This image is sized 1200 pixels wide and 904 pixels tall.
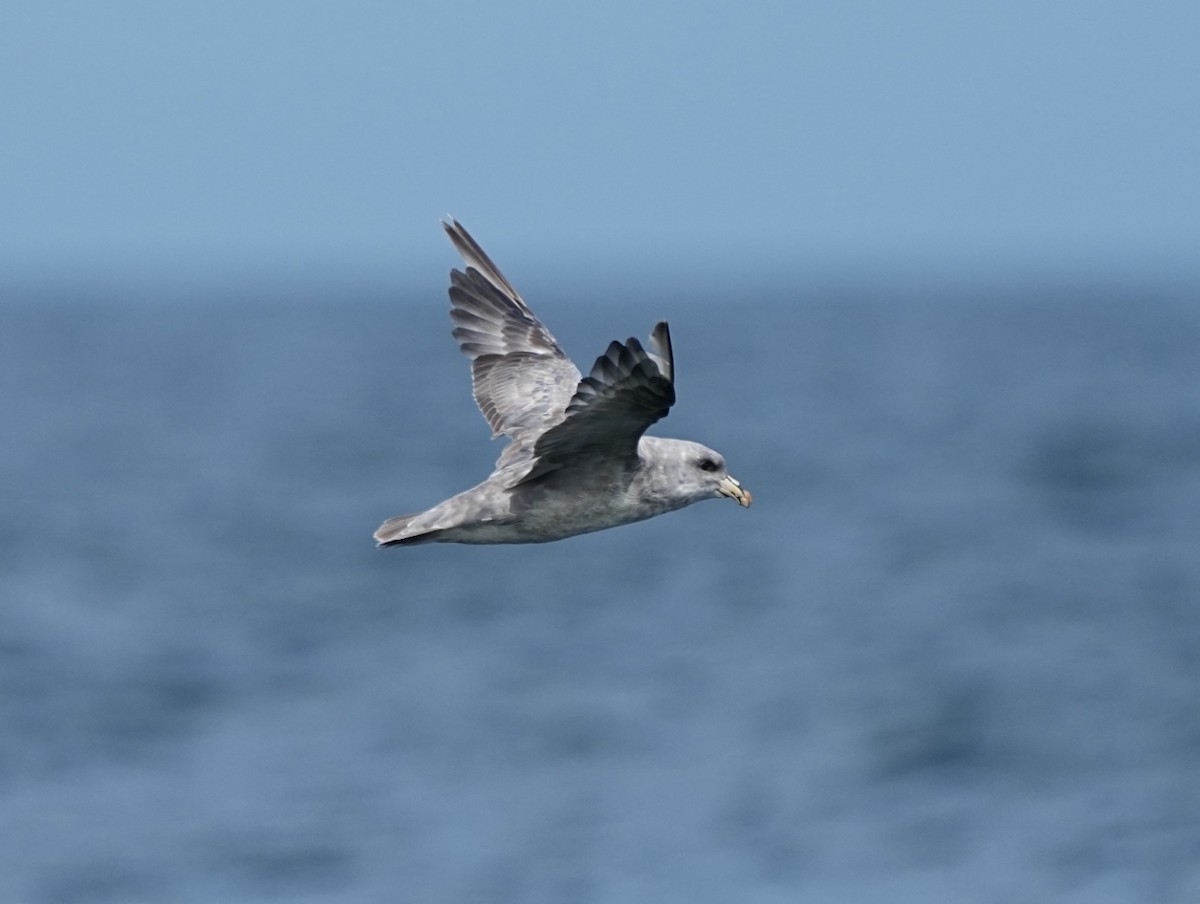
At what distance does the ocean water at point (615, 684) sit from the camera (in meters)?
23.3

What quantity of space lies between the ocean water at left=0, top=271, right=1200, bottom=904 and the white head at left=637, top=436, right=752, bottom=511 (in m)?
9.02

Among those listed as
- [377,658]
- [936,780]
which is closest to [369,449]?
[377,658]

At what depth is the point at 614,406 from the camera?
12547 millimetres

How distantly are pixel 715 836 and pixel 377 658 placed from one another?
437 inches

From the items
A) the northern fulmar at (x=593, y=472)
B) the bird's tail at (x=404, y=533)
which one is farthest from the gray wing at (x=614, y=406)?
the bird's tail at (x=404, y=533)

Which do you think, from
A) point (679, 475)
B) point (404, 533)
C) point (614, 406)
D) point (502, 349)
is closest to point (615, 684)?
point (502, 349)

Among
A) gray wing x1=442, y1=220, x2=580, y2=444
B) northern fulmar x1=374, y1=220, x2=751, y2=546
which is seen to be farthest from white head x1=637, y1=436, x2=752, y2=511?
gray wing x1=442, y1=220, x2=580, y2=444

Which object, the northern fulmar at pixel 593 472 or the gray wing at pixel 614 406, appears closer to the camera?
the gray wing at pixel 614 406

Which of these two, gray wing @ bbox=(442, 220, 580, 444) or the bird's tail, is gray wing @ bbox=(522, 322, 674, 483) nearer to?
the bird's tail

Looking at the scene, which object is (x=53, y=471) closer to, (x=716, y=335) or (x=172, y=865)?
(x=172, y=865)

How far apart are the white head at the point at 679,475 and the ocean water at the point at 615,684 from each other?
9018mm

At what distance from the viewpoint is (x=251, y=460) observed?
6719 centimetres

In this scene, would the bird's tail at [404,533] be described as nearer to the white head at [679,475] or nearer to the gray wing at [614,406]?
the gray wing at [614,406]

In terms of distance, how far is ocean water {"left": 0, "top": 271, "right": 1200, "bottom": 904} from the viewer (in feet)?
76.5
